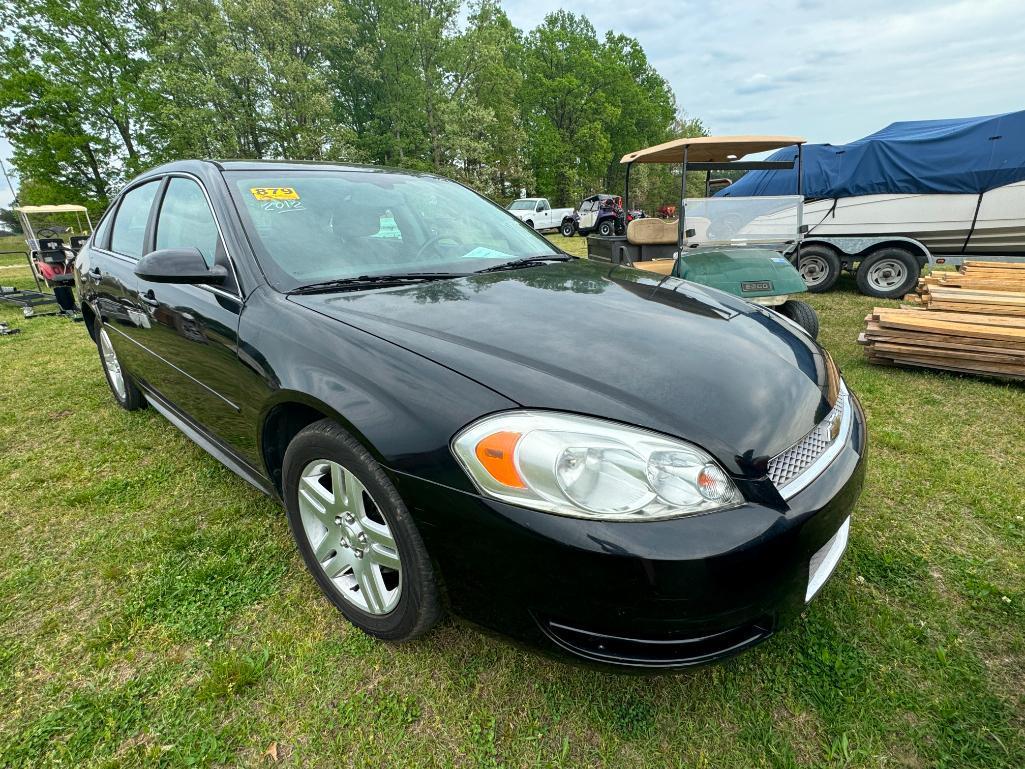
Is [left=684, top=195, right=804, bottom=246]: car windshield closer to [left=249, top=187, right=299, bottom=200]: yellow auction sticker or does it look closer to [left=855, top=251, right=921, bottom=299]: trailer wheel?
[left=855, top=251, right=921, bottom=299]: trailer wheel

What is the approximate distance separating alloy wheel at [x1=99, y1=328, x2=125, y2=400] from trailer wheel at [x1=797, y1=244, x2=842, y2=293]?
8.40m

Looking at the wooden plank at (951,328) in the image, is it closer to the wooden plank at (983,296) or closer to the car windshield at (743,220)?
the wooden plank at (983,296)

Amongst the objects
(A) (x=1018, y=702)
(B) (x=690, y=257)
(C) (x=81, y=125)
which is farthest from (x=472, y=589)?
(C) (x=81, y=125)

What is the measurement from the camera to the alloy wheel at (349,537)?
5.08ft

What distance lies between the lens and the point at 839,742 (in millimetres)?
1385

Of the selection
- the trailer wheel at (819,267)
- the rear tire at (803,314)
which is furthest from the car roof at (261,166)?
the trailer wheel at (819,267)

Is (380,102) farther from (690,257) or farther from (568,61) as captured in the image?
(690,257)

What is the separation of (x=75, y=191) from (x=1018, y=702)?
31456 millimetres

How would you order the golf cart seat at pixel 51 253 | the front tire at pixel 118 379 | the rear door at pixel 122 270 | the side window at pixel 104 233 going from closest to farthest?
the rear door at pixel 122 270 < the side window at pixel 104 233 < the front tire at pixel 118 379 < the golf cart seat at pixel 51 253

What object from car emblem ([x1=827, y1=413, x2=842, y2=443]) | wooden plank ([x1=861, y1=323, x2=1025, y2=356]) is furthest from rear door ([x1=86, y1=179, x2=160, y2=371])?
wooden plank ([x1=861, y1=323, x2=1025, y2=356])

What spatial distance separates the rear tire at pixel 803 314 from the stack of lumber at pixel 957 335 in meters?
0.41

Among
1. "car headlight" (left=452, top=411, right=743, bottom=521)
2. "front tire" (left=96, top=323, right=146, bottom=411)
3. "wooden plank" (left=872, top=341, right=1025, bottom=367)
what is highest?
"car headlight" (left=452, top=411, right=743, bottom=521)

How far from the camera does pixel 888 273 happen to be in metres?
7.57

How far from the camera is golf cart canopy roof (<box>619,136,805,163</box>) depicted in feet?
17.4
